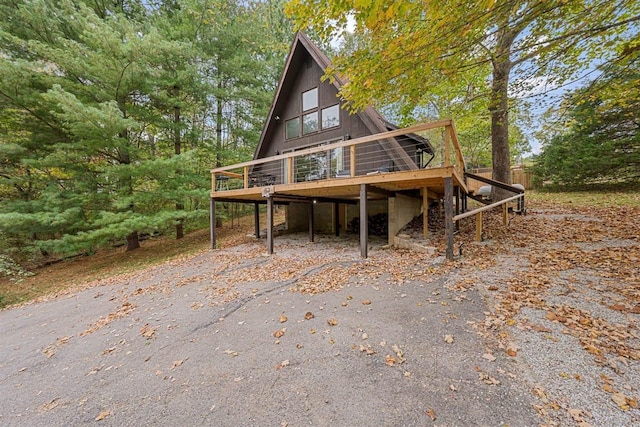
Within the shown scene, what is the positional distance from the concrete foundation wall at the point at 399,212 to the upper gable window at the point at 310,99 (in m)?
5.24

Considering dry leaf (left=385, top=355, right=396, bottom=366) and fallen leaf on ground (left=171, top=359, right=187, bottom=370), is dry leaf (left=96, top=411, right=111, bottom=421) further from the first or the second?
dry leaf (left=385, top=355, right=396, bottom=366)

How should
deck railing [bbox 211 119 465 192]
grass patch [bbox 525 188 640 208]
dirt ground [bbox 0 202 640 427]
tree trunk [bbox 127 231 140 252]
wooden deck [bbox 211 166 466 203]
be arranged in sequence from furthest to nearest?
1. tree trunk [bbox 127 231 140 252]
2. grass patch [bbox 525 188 640 208]
3. deck railing [bbox 211 119 465 192]
4. wooden deck [bbox 211 166 466 203]
5. dirt ground [bbox 0 202 640 427]

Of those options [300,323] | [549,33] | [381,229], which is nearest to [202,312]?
[300,323]

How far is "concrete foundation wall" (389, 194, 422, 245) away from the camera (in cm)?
792

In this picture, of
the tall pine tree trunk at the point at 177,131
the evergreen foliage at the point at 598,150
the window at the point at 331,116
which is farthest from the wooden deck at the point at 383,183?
the evergreen foliage at the point at 598,150

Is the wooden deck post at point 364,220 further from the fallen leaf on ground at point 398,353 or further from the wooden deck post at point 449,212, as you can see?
the fallen leaf on ground at point 398,353

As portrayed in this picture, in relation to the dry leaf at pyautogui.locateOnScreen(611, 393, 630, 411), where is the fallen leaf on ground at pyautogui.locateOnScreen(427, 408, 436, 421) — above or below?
below

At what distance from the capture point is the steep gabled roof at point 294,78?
7.89 m

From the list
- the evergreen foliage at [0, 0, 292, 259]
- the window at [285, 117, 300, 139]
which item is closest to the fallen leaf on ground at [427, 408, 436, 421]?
the evergreen foliage at [0, 0, 292, 259]

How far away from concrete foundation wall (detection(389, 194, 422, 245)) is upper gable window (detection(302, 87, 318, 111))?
17.2 feet

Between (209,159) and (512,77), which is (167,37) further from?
(512,77)

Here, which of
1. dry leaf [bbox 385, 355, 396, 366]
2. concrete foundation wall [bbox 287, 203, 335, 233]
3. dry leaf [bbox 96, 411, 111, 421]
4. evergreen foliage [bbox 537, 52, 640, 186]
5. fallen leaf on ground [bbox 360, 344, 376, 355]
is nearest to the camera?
dry leaf [bbox 96, 411, 111, 421]

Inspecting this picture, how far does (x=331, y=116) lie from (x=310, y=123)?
1086 millimetres

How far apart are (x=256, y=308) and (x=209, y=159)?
11.7 m
